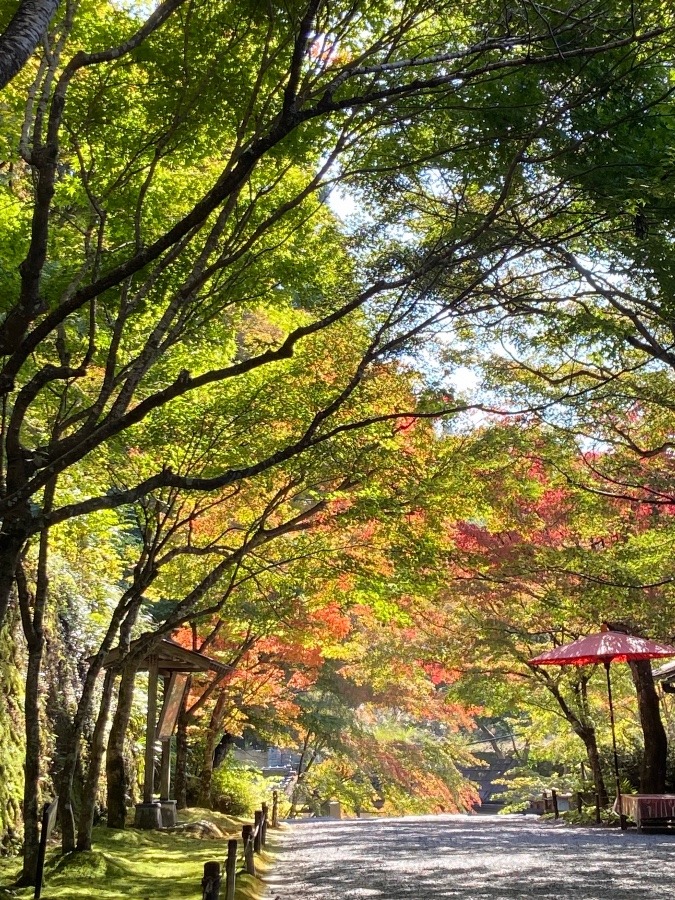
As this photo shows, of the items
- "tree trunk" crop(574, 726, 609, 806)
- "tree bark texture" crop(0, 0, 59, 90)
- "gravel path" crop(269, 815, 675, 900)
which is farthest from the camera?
"tree trunk" crop(574, 726, 609, 806)

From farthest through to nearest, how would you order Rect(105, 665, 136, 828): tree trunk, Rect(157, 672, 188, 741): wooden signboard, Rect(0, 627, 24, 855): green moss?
Rect(157, 672, 188, 741): wooden signboard < Rect(105, 665, 136, 828): tree trunk < Rect(0, 627, 24, 855): green moss

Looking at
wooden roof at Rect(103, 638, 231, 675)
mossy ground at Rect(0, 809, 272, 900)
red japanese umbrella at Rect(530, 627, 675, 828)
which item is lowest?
mossy ground at Rect(0, 809, 272, 900)

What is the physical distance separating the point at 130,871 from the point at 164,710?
4.54 meters

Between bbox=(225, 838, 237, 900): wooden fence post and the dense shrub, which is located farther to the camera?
the dense shrub

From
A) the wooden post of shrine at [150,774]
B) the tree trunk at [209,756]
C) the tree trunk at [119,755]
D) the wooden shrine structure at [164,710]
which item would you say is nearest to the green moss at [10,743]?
the tree trunk at [119,755]

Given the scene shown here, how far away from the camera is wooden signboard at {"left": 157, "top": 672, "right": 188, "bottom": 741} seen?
41.6ft

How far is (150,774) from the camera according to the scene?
1227cm

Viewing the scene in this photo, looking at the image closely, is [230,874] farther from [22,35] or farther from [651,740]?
[651,740]

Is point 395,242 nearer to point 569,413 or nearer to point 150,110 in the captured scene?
point 150,110

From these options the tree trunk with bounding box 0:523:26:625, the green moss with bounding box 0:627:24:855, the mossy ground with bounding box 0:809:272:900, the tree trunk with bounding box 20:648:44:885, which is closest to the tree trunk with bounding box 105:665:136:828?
the mossy ground with bounding box 0:809:272:900

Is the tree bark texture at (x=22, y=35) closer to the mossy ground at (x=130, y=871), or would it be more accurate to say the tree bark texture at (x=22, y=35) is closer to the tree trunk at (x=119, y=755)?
the mossy ground at (x=130, y=871)

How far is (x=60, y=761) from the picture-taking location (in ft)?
39.0

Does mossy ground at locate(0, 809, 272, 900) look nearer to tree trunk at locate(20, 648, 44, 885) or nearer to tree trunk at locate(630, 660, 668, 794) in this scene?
tree trunk at locate(20, 648, 44, 885)

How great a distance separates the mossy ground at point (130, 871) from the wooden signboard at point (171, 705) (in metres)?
1.79
